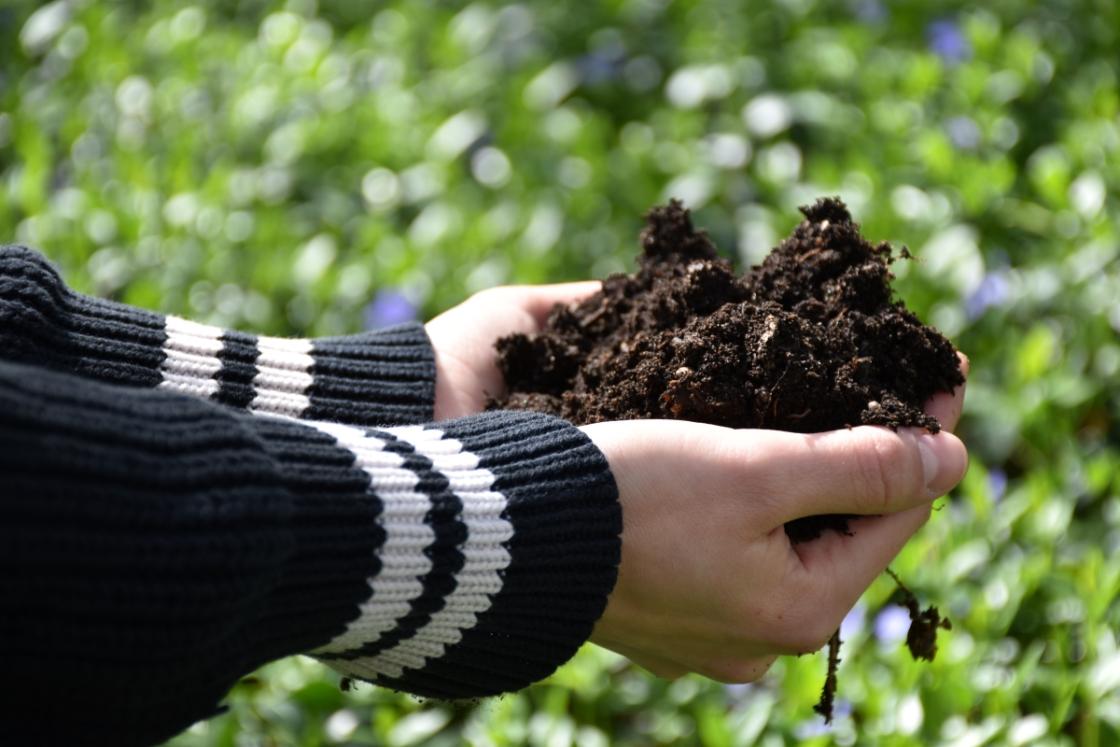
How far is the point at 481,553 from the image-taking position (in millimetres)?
1212

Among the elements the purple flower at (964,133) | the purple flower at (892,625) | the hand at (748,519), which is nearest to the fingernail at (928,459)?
the hand at (748,519)

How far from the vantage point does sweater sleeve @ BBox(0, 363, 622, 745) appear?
37.7 inches

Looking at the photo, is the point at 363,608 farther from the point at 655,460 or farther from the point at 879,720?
the point at 879,720

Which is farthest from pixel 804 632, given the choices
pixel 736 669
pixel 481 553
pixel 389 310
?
pixel 389 310

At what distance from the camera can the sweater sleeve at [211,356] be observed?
1.39 meters

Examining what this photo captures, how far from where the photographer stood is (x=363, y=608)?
3.80 ft

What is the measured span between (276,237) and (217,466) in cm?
204

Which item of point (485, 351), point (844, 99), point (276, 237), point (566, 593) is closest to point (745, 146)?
point (844, 99)

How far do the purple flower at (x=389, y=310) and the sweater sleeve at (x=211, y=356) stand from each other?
93 cm

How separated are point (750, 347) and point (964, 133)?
1.77m

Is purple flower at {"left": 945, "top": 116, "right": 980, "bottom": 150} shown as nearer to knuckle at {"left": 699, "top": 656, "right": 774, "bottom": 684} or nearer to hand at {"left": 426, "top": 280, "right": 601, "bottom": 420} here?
hand at {"left": 426, "top": 280, "right": 601, "bottom": 420}

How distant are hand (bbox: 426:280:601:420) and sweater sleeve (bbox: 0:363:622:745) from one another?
354 mm

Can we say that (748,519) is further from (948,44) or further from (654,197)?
(948,44)

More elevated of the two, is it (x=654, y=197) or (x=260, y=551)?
(x=260, y=551)
